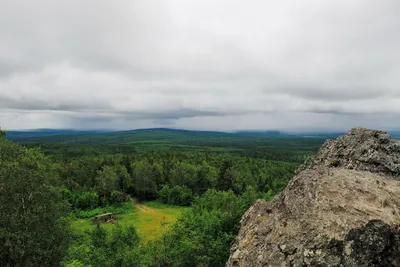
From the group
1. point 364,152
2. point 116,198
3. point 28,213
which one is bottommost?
point 116,198

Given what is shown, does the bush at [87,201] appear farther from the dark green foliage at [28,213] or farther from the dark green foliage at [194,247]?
the dark green foliage at [28,213]

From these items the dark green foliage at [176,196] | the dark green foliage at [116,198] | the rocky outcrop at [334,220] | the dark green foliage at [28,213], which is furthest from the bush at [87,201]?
the rocky outcrop at [334,220]

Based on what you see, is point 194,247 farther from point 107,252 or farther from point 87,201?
point 87,201

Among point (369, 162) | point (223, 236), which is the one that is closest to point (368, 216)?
point (369, 162)

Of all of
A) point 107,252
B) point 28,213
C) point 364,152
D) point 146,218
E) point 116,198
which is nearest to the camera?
point 364,152

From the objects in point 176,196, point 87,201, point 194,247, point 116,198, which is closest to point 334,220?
point 194,247

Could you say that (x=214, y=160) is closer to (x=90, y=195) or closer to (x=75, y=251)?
(x=90, y=195)
